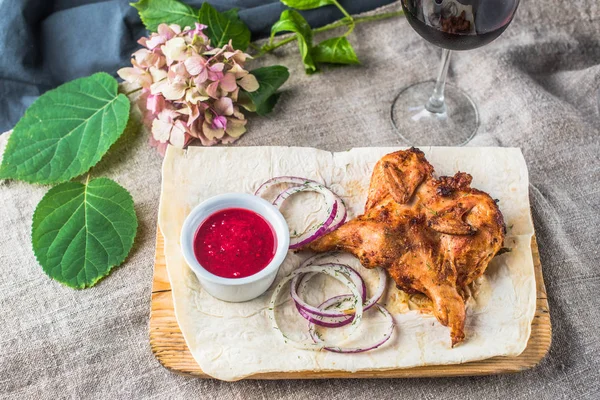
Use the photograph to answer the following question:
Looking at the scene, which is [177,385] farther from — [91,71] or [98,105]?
[91,71]

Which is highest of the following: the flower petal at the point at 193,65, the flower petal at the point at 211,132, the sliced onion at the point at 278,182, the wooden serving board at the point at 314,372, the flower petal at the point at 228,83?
the flower petal at the point at 193,65

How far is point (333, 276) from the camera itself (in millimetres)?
3557

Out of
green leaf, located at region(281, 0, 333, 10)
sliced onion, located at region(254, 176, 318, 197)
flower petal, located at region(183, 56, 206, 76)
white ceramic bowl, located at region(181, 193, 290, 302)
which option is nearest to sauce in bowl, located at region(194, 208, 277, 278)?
white ceramic bowl, located at region(181, 193, 290, 302)

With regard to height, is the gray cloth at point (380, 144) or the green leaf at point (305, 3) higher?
the green leaf at point (305, 3)

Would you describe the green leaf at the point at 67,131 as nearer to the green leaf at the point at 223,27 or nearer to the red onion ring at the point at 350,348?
the green leaf at the point at 223,27

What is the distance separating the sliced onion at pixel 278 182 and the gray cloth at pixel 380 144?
63 cm

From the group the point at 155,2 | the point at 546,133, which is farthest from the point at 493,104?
the point at 155,2

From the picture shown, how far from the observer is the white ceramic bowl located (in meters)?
3.26

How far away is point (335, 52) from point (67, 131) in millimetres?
1825

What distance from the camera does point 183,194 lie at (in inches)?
148

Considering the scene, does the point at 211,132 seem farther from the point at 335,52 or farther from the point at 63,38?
the point at 63,38

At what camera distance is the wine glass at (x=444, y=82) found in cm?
363

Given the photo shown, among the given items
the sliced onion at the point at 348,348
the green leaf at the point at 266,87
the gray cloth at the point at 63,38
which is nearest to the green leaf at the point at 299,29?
the green leaf at the point at 266,87

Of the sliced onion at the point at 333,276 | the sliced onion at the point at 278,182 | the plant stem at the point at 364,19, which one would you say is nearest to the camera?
the sliced onion at the point at 333,276
